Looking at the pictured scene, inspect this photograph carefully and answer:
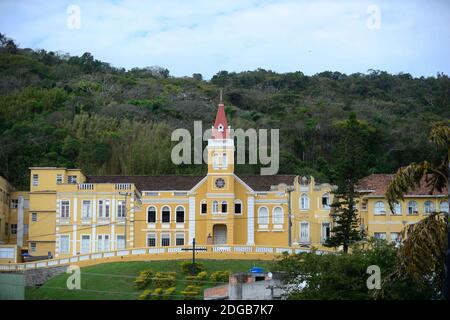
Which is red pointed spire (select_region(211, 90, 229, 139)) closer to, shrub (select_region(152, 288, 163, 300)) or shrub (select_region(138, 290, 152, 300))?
shrub (select_region(152, 288, 163, 300))

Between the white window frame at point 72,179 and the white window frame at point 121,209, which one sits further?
the white window frame at point 72,179

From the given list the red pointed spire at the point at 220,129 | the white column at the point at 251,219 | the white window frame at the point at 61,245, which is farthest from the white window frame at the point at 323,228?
the white window frame at the point at 61,245

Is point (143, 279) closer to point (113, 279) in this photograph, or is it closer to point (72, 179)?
point (113, 279)

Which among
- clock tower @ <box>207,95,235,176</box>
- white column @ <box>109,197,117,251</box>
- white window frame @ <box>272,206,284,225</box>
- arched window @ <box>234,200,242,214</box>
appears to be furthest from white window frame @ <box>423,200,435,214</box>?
white column @ <box>109,197,117,251</box>

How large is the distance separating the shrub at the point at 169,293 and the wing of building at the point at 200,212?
1505cm

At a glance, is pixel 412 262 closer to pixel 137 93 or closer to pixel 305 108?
pixel 305 108

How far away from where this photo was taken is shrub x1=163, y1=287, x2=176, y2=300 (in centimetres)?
4641

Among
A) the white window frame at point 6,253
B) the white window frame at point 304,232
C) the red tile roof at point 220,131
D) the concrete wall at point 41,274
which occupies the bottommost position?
the concrete wall at point 41,274

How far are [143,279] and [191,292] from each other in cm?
385

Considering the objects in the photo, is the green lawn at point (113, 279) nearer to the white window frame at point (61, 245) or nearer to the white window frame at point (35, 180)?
the white window frame at point (61, 245)

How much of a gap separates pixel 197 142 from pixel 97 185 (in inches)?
942

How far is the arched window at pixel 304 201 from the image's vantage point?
64562 millimetres
